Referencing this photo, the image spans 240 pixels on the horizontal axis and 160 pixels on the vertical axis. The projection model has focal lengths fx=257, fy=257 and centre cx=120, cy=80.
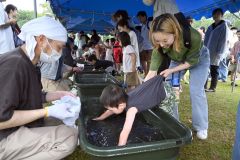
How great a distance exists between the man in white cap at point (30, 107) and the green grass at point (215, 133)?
848 mm

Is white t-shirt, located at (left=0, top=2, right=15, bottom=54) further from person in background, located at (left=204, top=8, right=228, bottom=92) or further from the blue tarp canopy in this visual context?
person in background, located at (left=204, top=8, right=228, bottom=92)

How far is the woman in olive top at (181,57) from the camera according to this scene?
85.0 inches

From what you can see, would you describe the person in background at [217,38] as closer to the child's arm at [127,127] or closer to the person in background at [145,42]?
the person in background at [145,42]

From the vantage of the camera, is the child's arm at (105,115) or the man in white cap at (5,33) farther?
the man in white cap at (5,33)

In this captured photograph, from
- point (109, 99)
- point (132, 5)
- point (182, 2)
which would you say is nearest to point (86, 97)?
point (109, 99)

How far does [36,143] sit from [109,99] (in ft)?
2.53

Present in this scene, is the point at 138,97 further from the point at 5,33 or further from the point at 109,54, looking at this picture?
the point at 109,54

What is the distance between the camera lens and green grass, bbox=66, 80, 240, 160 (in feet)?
8.31

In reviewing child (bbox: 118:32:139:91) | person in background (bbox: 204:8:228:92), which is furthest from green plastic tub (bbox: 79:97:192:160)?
person in background (bbox: 204:8:228:92)

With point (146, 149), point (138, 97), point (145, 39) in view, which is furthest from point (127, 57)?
point (146, 149)

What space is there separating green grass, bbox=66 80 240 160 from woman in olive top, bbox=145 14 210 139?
179 mm

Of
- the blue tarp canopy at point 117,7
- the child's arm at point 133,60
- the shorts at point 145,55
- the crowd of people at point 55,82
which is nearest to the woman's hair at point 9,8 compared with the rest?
the crowd of people at point 55,82

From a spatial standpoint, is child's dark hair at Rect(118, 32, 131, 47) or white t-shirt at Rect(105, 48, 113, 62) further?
white t-shirt at Rect(105, 48, 113, 62)

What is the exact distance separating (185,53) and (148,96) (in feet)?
2.03
